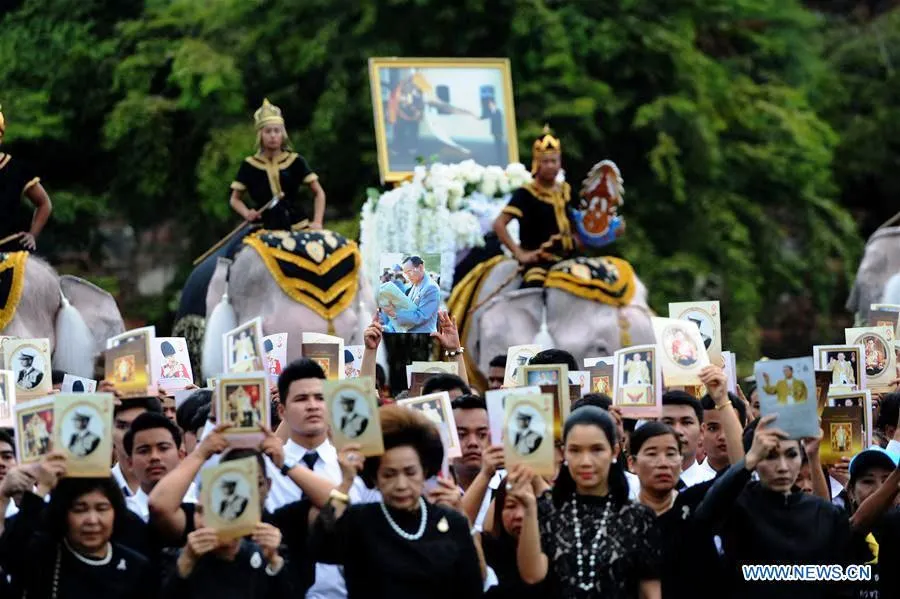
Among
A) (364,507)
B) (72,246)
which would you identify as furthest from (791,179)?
(364,507)

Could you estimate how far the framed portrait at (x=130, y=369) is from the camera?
35.4 feet

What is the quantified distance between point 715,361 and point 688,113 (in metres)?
12.7

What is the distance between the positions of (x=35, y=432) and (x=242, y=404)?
27.5 inches

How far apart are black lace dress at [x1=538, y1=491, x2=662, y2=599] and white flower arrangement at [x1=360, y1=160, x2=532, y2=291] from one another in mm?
8923

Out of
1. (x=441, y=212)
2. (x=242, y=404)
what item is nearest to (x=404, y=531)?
(x=242, y=404)

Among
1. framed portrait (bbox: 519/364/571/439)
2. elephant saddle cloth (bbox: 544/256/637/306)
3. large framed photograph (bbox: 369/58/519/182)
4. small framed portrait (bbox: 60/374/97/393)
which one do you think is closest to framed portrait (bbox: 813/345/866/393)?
framed portrait (bbox: 519/364/571/439)

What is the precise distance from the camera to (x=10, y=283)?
15.1 metres

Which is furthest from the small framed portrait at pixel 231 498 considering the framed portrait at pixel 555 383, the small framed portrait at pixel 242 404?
the framed portrait at pixel 555 383

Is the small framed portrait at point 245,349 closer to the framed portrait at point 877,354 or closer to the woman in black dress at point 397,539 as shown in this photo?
the woman in black dress at point 397,539

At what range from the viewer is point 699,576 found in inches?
370

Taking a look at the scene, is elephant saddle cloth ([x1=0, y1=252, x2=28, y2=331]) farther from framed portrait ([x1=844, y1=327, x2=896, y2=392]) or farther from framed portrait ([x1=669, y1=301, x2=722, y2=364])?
framed portrait ([x1=844, y1=327, x2=896, y2=392])

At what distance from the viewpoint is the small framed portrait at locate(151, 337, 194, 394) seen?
41.4 feet

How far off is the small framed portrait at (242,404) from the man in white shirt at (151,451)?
0.71 meters

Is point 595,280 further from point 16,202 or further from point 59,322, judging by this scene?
point 16,202
